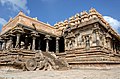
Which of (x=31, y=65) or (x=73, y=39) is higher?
(x=73, y=39)

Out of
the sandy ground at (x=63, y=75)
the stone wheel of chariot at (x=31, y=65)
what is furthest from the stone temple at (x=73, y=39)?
the sandy ground at (x=63, y=75)

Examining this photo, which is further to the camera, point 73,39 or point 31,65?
point 73,39

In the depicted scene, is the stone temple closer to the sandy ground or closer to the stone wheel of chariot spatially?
the stone wheel of chariot

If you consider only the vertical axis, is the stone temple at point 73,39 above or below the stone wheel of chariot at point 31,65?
above

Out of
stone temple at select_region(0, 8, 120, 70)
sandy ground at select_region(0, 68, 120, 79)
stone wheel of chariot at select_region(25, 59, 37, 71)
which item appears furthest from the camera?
stone temple at select_region(0, 8, 120, 70)

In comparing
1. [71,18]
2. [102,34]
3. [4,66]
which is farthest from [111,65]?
[71,18]

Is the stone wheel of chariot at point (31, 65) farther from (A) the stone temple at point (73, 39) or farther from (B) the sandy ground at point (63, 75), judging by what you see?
(B) the sandy ground at point (63, 75)

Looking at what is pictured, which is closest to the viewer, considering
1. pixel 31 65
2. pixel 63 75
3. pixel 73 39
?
pixel 63 75

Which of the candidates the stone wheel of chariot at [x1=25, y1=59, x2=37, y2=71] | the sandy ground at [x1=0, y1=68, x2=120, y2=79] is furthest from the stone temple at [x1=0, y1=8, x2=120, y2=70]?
the sandy ground at [x1=0, y1=68, x2=120, y2=79]

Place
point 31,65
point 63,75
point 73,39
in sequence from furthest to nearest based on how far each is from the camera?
point 73,39 → point 31,65 → point 63,75

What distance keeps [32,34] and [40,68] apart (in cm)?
1014

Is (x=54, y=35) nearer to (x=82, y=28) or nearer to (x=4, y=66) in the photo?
(x=82, y=28)

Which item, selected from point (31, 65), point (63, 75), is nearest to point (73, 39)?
point (31, 65)

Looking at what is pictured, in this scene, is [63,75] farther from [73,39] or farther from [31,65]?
[73,39]
